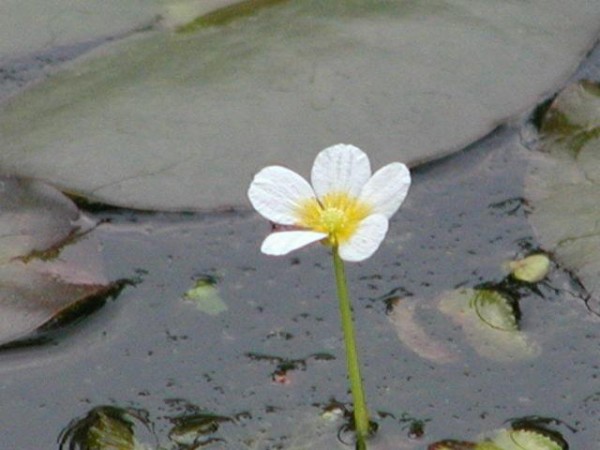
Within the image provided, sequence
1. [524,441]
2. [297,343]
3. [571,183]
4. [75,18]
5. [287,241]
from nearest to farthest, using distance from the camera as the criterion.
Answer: [287,241] → [524,441] → [297,343] → [571,183] → [75,18]

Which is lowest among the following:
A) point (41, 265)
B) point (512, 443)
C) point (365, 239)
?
point (512, 443)

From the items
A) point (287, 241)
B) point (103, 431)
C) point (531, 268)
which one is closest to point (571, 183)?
point (531, 268)

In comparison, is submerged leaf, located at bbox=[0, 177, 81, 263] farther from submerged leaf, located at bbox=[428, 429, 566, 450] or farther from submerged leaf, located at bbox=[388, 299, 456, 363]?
submerged leaf, located at bbox=[428, 429, 566, 450]

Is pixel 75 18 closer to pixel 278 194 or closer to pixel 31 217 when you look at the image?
pixel 31 217

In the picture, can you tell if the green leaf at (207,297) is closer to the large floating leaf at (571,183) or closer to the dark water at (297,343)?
the dark water at (297,343)

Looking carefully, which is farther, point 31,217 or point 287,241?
point 31,217

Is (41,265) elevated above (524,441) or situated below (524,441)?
above
